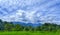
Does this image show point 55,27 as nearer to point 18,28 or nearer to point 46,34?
point 46,34

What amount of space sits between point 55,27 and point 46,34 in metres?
2.01

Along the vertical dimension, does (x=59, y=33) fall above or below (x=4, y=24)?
below

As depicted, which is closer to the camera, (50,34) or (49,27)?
(50,34)

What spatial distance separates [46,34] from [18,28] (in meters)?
2.99

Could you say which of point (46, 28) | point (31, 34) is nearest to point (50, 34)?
point (31, 34)

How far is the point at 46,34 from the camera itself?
10.9 meters

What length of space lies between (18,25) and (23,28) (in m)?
0.69

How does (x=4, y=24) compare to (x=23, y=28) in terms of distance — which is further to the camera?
(x=4, y=24)

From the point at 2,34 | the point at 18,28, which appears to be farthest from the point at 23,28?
the point at 2,34

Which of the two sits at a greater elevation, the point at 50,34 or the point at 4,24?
the point at 4,24

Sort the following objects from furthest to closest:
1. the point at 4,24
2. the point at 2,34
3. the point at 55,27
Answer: the point at 4,24 < the point at 55,27 < the point at 2,34

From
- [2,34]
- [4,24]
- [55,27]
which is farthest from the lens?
[4,24]

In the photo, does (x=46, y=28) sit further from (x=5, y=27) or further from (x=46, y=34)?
(x=5, y=27)

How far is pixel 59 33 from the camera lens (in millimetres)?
10992
